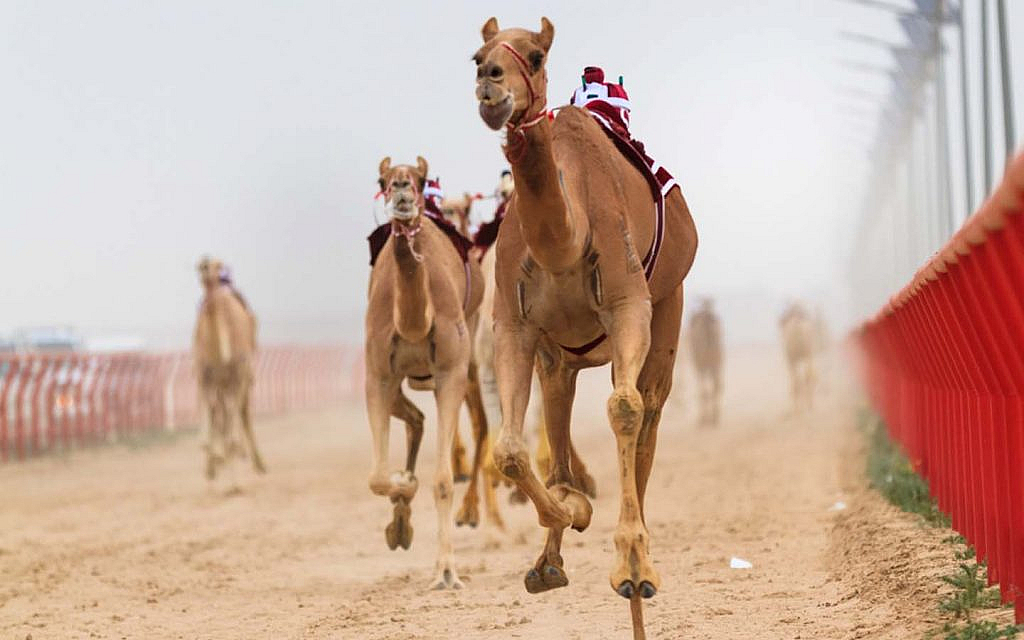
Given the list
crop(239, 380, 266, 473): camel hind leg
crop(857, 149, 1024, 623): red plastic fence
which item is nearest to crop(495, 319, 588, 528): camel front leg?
crop(857, 149, 1024, 623): red plastic fence

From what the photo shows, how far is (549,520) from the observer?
669cm

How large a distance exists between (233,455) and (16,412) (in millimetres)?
6934

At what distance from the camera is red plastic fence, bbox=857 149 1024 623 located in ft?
18.3

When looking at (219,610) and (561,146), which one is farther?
(219,610)

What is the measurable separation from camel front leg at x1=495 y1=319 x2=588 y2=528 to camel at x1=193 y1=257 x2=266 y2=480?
12050mm

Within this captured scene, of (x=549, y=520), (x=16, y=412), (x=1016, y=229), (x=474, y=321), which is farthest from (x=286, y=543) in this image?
(x=16, y=412)

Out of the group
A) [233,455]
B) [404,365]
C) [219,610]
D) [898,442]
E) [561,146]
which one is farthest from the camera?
[233,455]

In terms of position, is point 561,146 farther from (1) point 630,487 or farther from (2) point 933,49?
(2) point 933,49

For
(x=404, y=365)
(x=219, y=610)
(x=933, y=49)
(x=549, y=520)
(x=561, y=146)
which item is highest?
(x=933, y=49)

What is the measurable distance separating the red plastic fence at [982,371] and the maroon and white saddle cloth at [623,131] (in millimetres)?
1222

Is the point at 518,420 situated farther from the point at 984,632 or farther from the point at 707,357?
the point at 707,357

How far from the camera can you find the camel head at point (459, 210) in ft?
44.8

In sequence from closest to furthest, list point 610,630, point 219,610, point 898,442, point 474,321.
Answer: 1. point 610,630
2. point 219,610
3. point 474,321
4. point 898,442

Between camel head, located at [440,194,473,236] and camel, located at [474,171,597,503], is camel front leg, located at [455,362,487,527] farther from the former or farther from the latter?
camel head, located at [440,194,473,236]
